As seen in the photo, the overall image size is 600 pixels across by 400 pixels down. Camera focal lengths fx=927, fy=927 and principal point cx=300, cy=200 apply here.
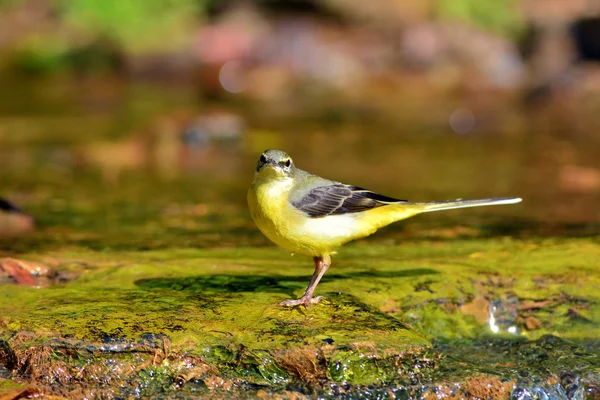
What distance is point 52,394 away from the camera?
15.7 feet

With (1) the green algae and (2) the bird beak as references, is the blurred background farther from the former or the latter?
(2) the bird beak

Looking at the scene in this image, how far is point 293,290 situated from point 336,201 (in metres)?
0.68

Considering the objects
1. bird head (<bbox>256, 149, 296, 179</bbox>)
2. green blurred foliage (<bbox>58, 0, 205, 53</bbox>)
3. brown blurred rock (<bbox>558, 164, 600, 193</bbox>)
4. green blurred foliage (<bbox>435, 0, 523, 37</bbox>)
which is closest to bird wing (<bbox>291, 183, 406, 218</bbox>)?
bird head (<bbox>256, 149, 296, 179</bbox>)

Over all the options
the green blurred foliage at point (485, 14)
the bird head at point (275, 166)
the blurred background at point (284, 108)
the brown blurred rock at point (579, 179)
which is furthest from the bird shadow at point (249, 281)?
the green blurred foliage at point (485, 14)

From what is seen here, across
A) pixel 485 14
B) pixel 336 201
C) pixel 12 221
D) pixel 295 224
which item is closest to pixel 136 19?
pixel 485 14

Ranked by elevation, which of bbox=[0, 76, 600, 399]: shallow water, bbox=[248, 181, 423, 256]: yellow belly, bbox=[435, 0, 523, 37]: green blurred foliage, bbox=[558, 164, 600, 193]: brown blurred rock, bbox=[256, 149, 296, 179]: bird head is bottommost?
bbox=[558, 164, 600, 193]: brown blurred rock

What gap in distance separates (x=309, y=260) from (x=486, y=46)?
17165 mm

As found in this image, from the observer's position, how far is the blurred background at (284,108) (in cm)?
1041

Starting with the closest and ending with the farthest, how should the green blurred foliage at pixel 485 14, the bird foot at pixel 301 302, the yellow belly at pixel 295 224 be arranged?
the bird foot at pixel 301 302
the yellow belly at pixel 295 224
the green blurred foliage at pixel 485 14

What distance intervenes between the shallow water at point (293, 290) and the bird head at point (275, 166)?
2.63 feet

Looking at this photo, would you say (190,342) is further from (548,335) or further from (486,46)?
(486,46)

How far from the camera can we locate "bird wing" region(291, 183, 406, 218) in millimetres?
6031

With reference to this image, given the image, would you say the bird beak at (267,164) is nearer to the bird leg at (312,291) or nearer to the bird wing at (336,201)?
the bird wing at (336,201)

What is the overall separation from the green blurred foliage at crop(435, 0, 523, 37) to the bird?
2034 cm
